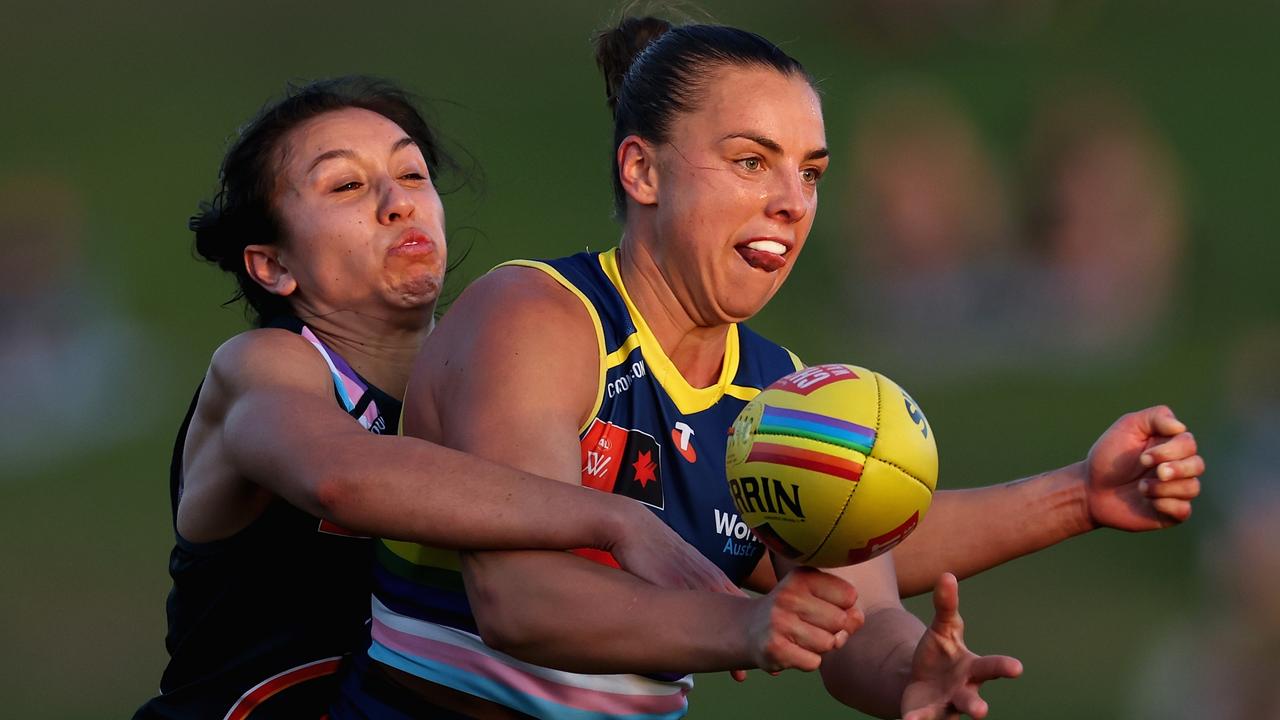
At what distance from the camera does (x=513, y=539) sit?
2.72m

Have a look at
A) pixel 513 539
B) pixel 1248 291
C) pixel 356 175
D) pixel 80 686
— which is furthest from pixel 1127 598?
pixel 513 539

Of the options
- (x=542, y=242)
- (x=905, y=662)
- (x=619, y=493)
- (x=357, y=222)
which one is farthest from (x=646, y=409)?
(x=542, y=242)

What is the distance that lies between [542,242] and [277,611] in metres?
9.14

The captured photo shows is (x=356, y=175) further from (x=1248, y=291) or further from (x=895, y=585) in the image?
(x=1248, y=291)

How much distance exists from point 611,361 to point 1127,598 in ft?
20.4

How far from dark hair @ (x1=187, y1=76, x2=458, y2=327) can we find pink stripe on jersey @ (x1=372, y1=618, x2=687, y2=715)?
3.63 feet

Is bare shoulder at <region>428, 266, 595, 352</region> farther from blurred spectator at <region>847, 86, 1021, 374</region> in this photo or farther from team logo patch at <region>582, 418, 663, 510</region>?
blurred spectator at <region>847, 86, 1021, 374</region>

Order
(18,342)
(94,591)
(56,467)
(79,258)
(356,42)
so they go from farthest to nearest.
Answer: (356,42) < (79,258) < (18,342) < (56,467) < (94,591)

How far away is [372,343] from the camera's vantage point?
151 inches

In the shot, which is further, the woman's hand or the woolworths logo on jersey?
the woolworths logo on jersey

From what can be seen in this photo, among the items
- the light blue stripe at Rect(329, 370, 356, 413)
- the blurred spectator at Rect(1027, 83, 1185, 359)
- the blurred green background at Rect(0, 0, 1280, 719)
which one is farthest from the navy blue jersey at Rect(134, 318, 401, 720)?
the blurred spectator at Rect(1027, 83, 1185, 359)

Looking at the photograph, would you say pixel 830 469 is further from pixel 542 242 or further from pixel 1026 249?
pixel 542 242

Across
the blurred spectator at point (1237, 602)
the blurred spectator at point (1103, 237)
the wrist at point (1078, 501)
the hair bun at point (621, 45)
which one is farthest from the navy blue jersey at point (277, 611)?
the blurred spectator at point (1103, 237)

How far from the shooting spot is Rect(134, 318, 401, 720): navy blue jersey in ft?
11.6
